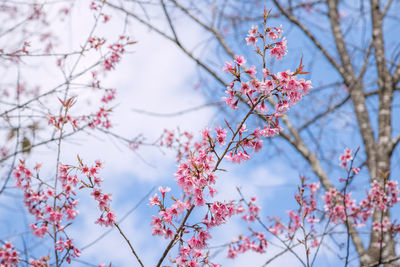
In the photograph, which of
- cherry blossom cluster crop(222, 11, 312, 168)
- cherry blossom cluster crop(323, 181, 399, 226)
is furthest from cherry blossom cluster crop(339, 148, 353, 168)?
cherry blossom cluster crop(222, 11, 312, 168)

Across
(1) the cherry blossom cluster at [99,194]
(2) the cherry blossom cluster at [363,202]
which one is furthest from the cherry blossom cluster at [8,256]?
(2) the cherry blossom cluster at [363,202]

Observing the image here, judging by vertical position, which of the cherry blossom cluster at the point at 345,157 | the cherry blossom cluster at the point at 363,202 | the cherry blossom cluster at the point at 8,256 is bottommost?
the cherry blossom cluster at the point at 8,256

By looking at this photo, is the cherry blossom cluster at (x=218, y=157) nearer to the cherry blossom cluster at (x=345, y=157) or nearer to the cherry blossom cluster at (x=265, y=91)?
the cherry blossom cluster at (x=265, y=91)

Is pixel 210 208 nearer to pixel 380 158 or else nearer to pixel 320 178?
pixel 320 178

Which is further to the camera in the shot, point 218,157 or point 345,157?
point 345,157

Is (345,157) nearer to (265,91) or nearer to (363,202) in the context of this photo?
(363,202)

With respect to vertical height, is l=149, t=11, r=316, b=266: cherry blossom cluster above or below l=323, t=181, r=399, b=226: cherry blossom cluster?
below

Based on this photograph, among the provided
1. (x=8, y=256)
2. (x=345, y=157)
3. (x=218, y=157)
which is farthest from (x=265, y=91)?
(x=345, y=157)

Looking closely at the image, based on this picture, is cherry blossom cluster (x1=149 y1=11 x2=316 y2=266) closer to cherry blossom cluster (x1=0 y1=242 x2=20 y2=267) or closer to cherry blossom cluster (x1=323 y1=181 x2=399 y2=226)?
cherry blossom cluster (x1=0 y1=242 x2=20 y2=267)

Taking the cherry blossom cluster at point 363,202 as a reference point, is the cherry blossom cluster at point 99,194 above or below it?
below

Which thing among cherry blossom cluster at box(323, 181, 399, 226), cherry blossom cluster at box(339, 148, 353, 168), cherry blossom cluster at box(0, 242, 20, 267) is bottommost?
cherry blossom cluster at box(0, 242, 20, 267)

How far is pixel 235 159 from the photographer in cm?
190

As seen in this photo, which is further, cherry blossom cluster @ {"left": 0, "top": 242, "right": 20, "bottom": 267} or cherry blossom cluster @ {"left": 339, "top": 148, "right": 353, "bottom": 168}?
cherry blossom cluster @ {"left": 339, "top": 148, "right": 353, "bottom": 168}

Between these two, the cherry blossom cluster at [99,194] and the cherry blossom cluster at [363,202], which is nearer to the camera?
the cherry blossom cluster at [99,194]
